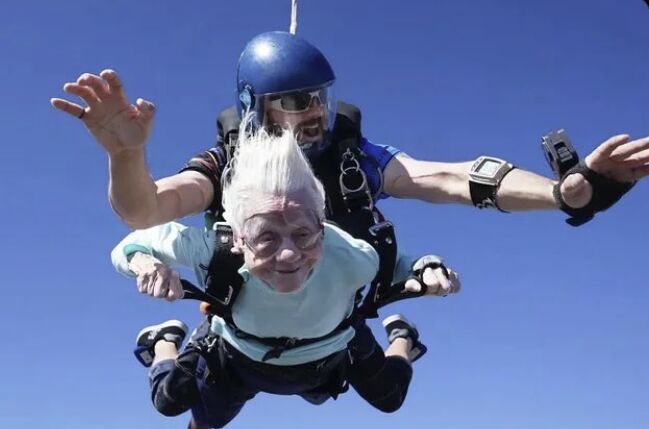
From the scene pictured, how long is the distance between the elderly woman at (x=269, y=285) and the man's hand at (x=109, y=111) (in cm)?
56

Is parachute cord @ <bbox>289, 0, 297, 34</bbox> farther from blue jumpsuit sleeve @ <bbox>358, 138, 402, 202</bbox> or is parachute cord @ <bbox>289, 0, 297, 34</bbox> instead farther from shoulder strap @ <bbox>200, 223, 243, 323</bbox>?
shoulder strap @ <bbox>200, 223, 243, 323</bbox>

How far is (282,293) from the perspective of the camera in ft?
14.0

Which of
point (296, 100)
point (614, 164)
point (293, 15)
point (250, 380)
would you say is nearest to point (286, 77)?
point (296, 100)

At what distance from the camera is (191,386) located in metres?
5.42

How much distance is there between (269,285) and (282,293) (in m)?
0.07

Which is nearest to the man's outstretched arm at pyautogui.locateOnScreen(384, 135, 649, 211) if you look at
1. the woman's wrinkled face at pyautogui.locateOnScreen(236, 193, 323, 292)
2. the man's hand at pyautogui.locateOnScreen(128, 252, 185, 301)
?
the woman's wrinkled face at pyautogui.locateOnScreen(236, 193, 323, 292)

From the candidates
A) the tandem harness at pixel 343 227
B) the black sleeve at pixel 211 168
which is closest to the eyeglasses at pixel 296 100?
the tandem harness at pixel 343 227

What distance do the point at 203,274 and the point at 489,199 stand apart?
53.9 inches

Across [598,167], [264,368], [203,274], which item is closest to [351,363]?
[264,368]

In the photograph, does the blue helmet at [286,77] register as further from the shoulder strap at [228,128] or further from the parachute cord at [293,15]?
the parachute cord at [293,15]

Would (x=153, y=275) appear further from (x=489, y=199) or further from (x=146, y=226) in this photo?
(x=489, y=199)

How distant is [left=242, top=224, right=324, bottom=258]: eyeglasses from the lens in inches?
160

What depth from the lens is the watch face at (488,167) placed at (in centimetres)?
450

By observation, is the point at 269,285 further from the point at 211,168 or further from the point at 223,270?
the point at 211,168
